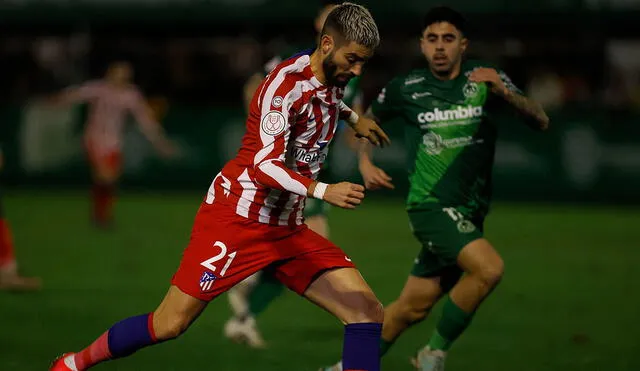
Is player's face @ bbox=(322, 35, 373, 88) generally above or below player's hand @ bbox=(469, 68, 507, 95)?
above

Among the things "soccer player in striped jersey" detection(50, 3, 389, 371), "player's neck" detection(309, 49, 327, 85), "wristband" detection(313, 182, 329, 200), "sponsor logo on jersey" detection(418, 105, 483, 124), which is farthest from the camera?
"sponsor logo on jersey" detection(418, 105, 483, 124)

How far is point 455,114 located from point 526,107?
1.52 feet

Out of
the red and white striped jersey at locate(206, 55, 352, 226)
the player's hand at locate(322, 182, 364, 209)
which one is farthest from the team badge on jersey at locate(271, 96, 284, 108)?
the player's hand at locate(322, 182, 364, 209)

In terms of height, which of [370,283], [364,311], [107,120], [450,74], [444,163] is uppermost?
[450,74]

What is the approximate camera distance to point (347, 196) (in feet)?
17.4

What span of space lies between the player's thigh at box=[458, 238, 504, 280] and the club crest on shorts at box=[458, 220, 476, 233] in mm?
95

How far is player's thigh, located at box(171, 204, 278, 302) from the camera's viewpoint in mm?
5867

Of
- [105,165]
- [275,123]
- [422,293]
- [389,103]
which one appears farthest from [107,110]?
[275,123]

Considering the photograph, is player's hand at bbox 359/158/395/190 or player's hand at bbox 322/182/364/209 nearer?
player's hand at bbox 322/182/364/209

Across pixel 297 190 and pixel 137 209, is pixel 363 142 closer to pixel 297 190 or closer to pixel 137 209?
pixel 297 190

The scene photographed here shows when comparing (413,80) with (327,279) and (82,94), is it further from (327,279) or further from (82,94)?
(82,94)

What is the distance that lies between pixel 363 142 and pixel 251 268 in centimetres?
149

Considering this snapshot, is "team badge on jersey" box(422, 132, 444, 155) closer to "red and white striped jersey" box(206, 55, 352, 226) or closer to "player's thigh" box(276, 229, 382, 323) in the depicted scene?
"red and white striped jersey" box(206, 55, 352, 226)

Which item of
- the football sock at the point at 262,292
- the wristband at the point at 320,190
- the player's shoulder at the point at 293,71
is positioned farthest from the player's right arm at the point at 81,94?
the wristband at the point at 320,190
